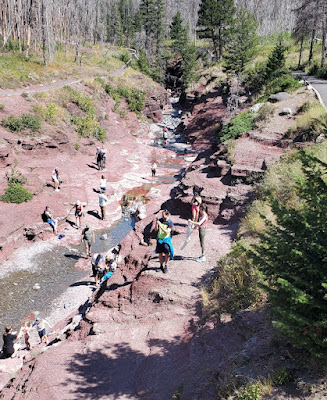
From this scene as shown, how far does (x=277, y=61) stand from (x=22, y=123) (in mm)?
22105

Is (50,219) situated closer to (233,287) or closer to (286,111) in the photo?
(233,287)

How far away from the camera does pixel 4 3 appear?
38.6 meters

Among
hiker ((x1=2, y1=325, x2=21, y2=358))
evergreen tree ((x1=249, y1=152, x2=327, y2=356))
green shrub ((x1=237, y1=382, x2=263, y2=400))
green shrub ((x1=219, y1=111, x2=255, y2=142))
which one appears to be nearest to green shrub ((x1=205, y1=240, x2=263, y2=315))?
green shrub ((x1=237, y1=382, x2=263, y2=400))

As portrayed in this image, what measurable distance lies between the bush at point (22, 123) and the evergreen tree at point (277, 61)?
20.8m

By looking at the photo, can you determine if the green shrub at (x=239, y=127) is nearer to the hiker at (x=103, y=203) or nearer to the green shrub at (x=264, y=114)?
the green shrub at (x=264, y=114)

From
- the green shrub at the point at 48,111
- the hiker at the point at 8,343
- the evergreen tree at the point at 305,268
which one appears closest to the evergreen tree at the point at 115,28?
the green shrub at the point at 48,111

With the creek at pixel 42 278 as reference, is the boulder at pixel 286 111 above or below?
above

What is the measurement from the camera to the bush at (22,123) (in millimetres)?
22672

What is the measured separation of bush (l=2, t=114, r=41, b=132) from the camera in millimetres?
22672

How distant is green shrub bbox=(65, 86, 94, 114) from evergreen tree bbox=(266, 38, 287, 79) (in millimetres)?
16937

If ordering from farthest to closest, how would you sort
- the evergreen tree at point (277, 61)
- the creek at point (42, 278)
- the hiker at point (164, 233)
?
the evergreen tree at point (277, 61) → the creek at point (42, 278) → the hiker at point (164, 233)

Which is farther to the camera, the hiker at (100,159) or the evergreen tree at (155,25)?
the evergreen tree at (155,25)

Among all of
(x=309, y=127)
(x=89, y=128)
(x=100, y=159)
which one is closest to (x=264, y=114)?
(x=309, y=127)

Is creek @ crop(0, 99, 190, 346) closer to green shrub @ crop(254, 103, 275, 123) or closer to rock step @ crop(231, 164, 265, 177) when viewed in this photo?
rock step @ crop(231, 164, 265, 177)
